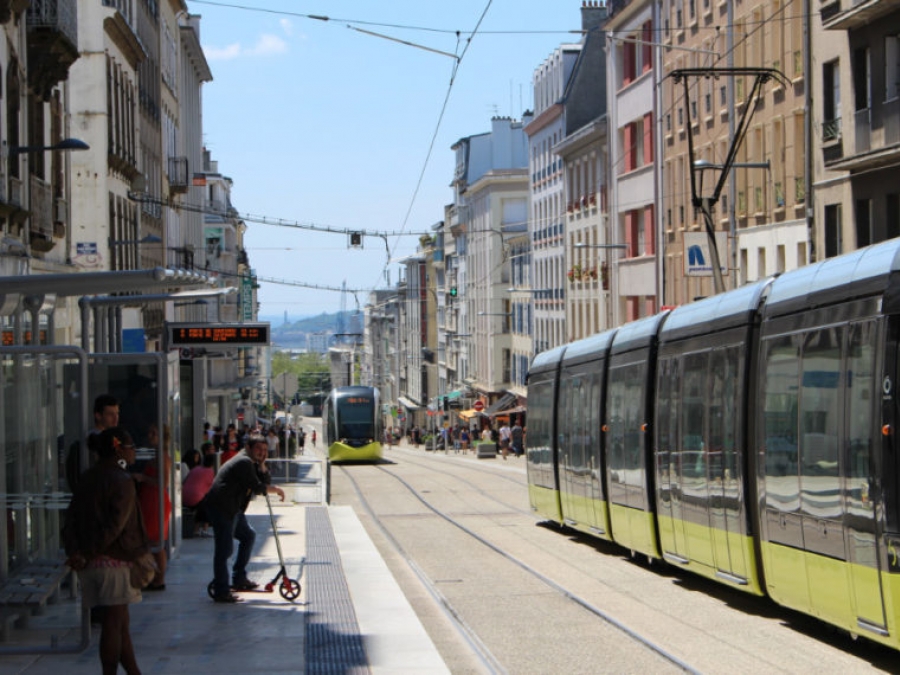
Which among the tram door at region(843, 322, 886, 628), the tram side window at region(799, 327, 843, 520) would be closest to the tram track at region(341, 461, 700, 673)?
the tram door at region(843, 322, 886, 628)

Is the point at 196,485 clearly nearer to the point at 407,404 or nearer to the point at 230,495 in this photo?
the point at 230,495

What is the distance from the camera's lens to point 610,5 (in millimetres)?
69812

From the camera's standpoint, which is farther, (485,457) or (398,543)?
(485,457)

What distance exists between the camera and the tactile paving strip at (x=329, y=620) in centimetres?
1223

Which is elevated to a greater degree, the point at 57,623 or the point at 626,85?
the point at 626,85

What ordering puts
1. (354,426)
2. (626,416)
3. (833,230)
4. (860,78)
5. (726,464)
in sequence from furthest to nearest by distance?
(354,426), (833,230), (860,78), (626,416), (726,464)

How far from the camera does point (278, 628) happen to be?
1404 centimetres

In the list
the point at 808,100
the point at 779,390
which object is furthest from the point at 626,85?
the point at 779,390

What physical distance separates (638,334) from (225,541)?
567 centimetres

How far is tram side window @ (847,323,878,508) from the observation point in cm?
1094

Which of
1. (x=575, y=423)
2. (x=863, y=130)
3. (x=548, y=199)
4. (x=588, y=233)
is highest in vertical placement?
(x=548, y=199)

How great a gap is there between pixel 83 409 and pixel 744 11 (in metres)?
38.1

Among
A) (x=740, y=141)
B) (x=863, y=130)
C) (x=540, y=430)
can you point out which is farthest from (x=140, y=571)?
(x=740, y=141)

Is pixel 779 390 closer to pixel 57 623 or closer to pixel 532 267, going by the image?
pixel 57 623
